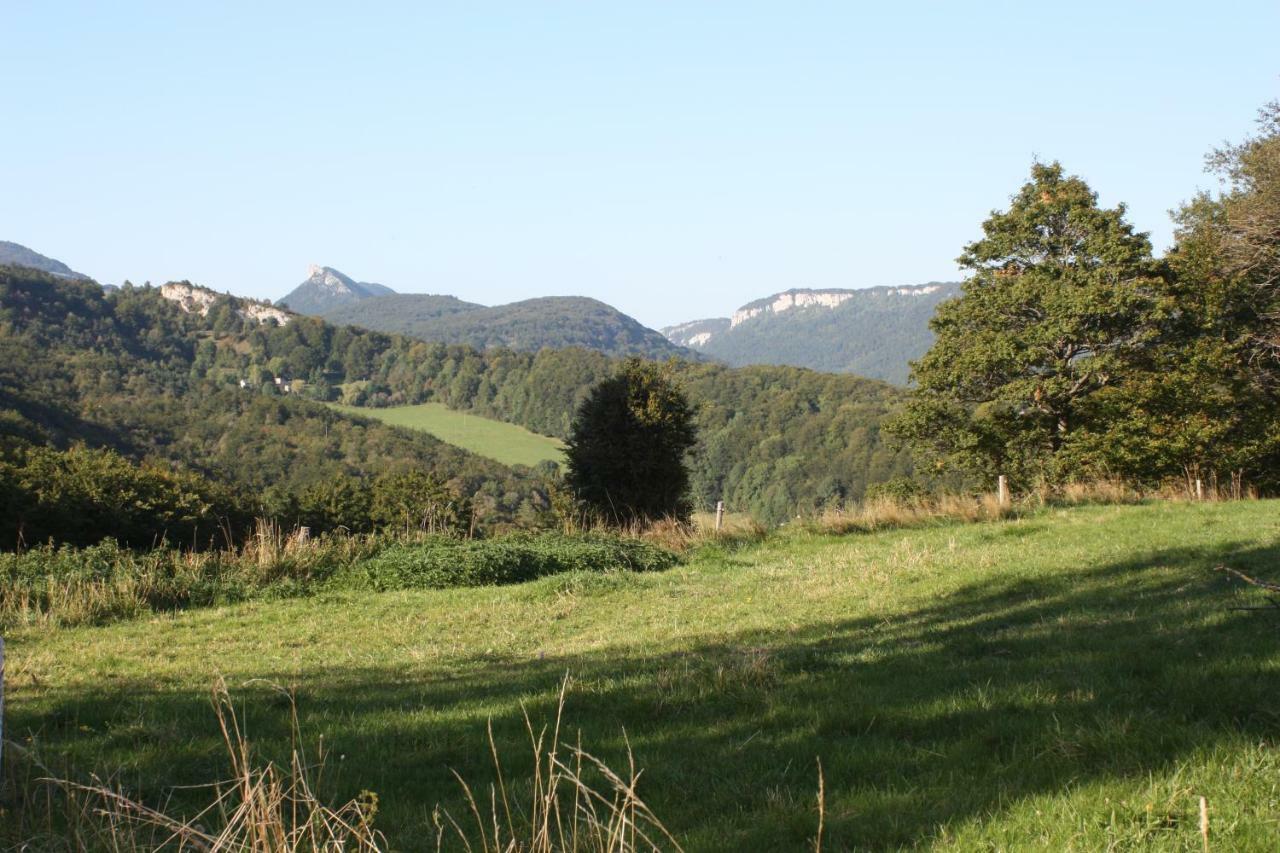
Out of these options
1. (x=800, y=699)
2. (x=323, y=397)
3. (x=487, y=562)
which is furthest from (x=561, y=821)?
(x=323, y=397)

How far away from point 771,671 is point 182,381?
467ft

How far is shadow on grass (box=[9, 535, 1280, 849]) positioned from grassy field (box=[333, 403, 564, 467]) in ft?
Result: 326

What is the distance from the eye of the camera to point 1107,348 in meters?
28.1

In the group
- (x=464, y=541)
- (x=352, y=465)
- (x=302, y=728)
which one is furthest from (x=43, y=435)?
(x=302, y=728)

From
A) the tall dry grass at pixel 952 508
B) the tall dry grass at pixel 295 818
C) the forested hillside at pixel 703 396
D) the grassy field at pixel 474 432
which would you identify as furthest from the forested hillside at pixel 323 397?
the tall dry grass at pixel 295 818

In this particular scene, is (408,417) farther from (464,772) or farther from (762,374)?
(464,772)

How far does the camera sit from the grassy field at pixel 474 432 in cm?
11125

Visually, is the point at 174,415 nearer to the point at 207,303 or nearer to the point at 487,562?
the point at 207,303

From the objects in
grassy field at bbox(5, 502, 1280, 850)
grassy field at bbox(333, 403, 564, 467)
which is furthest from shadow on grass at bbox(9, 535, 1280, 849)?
grassy field at bbox(333, 403, 564, 467)

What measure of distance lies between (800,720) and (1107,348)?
86.3ft

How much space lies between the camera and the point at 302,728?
18.1 ft

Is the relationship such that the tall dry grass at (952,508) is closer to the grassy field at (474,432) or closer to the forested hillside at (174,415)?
the forested hillside at (174,415)

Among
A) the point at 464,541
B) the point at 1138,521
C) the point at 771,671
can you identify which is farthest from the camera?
the point at 464,541

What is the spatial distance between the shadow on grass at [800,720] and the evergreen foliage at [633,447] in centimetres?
1868
